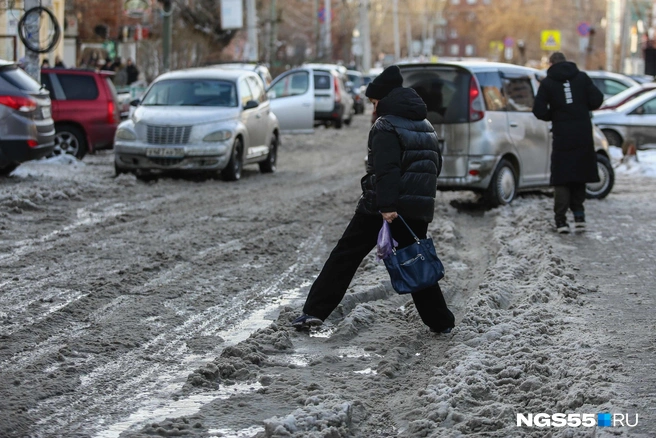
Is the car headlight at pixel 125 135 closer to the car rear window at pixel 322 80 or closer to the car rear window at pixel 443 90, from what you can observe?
the car rear window at pixel 443 90

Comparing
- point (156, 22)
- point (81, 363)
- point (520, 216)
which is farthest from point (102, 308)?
point (156, 22)

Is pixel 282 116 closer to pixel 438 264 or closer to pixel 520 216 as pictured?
pixel 520 216

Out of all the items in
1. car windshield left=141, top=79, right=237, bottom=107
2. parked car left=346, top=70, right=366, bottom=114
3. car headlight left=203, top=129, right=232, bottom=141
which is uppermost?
car windshield left=141, top=79, right=237, bottom=107

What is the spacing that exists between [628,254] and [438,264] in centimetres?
409

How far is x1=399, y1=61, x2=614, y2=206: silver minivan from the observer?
13.3 meters

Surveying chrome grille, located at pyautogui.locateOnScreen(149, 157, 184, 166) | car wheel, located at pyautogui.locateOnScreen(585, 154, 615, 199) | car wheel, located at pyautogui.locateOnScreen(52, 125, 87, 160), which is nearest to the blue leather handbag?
car wheel, located at pyautogui.locateOnScreen(585, 154, 615, 199)

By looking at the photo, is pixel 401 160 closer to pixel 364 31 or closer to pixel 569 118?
pixel 569 118

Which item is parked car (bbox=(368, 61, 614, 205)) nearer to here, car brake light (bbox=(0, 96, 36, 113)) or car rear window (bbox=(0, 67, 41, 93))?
car brake light (bbox=(0, 96, 36, 113))

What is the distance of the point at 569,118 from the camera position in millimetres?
11578

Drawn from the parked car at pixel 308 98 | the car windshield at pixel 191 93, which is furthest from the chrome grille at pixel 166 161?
the parked car at pixel 308 98

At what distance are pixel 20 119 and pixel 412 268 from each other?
32.2 feet

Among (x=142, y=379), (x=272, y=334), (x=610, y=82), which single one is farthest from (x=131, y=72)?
(x=142, y=379)

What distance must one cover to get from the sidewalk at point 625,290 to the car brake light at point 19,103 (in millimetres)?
7617

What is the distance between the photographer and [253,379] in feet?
20.1
